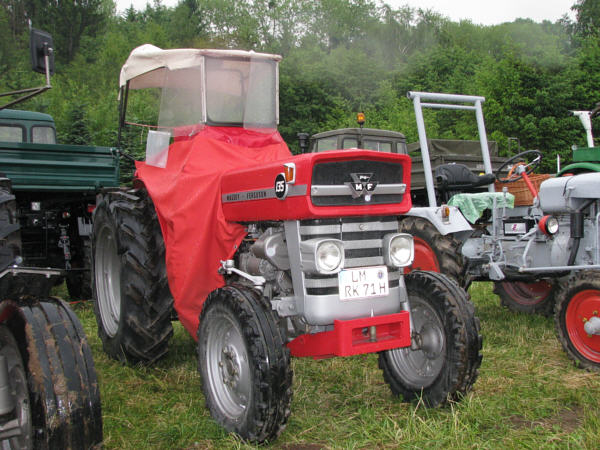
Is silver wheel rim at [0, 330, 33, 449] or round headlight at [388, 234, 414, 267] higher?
round headlight at [388, 234, 414, 267]

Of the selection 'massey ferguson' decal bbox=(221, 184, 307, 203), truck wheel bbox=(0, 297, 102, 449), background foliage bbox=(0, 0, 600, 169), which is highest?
background foliage bbox=(0, 0, 600, 169)

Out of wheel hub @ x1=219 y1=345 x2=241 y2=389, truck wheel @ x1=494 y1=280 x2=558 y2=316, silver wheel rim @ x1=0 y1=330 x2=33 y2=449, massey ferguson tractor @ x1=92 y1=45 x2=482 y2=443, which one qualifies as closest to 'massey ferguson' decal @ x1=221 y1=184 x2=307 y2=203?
massey ferguson tractor @ x1=92 y1=45 x2=482 y2=443

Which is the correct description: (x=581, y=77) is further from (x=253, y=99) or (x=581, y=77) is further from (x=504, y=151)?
(x=253, y=99)

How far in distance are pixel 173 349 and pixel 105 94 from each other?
94.2ft

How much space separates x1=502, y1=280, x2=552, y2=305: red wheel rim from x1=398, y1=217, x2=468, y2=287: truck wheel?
1211mm

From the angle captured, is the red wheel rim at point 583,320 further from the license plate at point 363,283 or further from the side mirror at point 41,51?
the side mirror at point 41,51

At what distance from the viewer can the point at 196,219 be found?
346 cm

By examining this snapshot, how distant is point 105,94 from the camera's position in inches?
1197

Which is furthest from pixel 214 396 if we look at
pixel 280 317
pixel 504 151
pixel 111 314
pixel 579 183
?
pixel 504 151

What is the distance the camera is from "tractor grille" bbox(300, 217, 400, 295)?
290 centimetres

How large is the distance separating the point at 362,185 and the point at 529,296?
3.68m

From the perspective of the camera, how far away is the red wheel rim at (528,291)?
5699 mm

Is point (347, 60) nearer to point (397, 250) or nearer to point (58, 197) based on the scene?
point (58, 197)

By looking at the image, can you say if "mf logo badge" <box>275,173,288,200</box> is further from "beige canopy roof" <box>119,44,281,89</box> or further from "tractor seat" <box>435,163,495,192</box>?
"tractor seat" <box>435,163,495,192</box>
